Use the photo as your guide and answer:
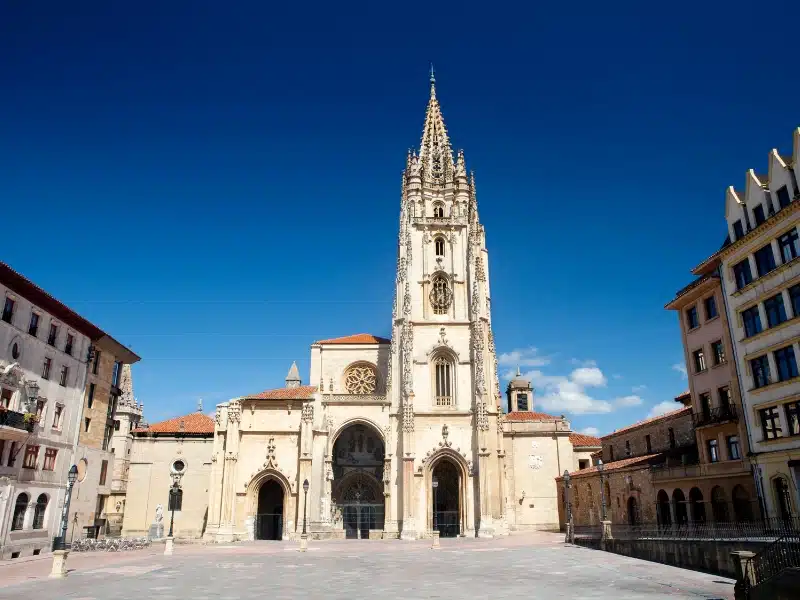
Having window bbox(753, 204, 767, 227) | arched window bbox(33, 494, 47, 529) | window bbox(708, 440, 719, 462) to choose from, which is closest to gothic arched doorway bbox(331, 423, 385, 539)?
arched window bbox(33, 494, 47, 529)

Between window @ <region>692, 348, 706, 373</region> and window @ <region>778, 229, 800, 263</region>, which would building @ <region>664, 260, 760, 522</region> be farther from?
window @ <region>778, 229, 800, 263</region>

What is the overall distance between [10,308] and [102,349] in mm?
10194

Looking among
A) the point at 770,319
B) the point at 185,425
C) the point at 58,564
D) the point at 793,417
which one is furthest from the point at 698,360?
the point at 185,425

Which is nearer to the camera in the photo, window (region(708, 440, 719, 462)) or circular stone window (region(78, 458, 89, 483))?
window (region(708, 440, 719, 462))

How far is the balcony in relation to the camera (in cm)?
2669

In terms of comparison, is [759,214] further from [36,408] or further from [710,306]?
[36,408]

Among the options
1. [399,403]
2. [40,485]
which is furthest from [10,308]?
[399,403]

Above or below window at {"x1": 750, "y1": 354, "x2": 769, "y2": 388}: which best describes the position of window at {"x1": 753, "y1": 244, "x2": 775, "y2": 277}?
above

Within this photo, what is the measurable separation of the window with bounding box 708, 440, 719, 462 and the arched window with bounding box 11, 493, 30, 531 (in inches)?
1309

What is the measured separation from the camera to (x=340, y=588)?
15203 millimetres

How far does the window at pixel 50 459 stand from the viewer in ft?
98.4

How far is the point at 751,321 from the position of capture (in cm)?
2605

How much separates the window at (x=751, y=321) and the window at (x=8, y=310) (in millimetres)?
33510

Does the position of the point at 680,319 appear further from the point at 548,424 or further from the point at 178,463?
the point at 178,463
